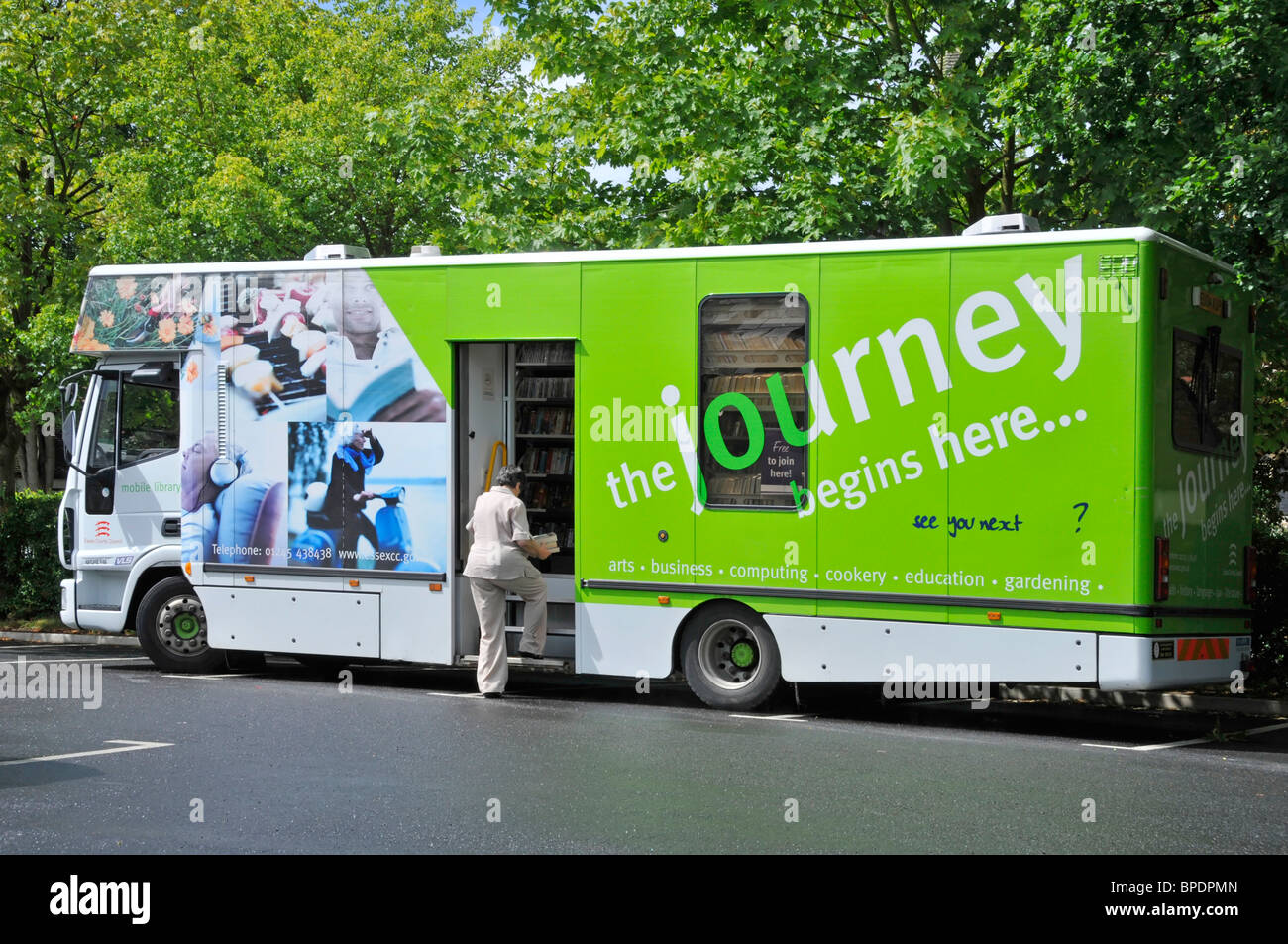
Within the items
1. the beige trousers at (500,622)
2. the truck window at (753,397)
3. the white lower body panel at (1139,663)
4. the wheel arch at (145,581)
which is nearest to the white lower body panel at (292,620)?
the wheel arch at (145,581)

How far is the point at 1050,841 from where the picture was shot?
6.11 meters

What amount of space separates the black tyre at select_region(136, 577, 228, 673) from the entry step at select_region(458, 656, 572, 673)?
2443mm

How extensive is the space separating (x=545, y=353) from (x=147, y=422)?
12.0 ft

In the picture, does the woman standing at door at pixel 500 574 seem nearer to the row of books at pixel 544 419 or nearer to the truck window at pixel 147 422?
the row of books at pixel 544 419

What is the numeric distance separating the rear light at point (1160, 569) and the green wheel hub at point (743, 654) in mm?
2835

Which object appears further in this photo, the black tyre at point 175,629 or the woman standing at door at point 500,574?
the black tyre at point 175,629

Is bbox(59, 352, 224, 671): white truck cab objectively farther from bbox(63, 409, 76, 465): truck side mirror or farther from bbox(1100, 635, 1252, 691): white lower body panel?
bbox(1100, 635, 1252, 691): white lower body panel

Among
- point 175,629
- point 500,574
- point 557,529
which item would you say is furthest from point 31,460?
point 500,574

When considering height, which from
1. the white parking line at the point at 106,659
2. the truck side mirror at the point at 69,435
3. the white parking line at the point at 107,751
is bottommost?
the white parking line at the point at 106,659

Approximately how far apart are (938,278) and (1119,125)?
116 inches

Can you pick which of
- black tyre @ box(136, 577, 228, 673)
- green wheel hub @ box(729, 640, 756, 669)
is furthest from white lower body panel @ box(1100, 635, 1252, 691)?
black tyre @ box(136, 577, 228, 673)

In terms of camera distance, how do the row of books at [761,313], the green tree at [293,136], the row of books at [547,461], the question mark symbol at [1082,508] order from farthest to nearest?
the green tree at [293,136]
the row of books at [547,461]
the row of books at [761,313]
the question mark symbol at [1082,508]

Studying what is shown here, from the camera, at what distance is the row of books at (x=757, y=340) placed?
9812 millimetres

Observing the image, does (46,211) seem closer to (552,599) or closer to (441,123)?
(441,123)
